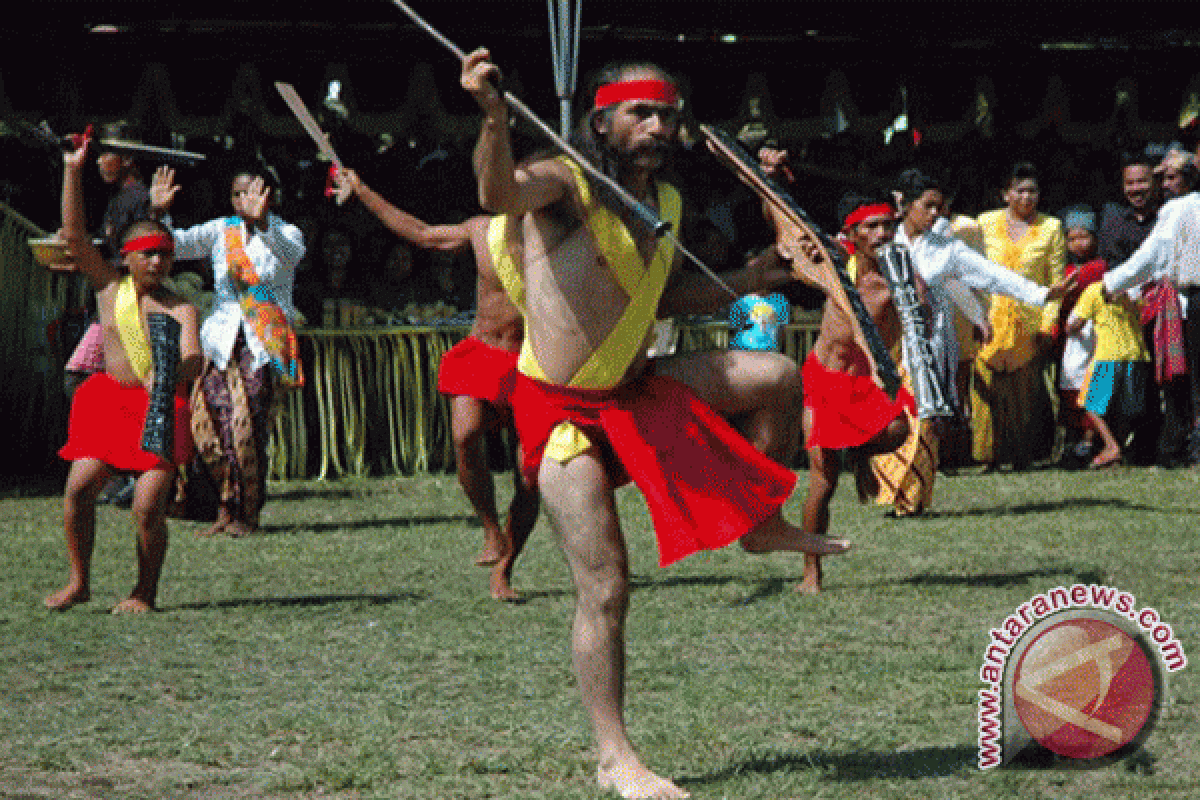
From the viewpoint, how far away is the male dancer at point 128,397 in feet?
25.9

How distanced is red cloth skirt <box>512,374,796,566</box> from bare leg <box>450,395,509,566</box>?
3824 mm

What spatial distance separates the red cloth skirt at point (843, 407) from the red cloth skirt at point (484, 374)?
123cm

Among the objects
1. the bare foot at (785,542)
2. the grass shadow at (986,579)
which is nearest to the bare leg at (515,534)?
the grass shadow at (986,579)

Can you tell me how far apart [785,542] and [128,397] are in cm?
353

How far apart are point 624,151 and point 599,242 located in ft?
0.73

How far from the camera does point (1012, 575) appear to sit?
875 cm

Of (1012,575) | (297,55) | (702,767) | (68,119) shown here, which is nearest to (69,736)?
(702,767)

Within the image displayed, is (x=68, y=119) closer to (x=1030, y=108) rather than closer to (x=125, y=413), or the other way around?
(x=125, y=413)

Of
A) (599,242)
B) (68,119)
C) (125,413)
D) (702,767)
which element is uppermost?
(68,119)

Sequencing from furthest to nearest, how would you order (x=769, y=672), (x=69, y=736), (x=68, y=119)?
(x=68, y=119) → (x=769, y=672) → (x=69, y=736)

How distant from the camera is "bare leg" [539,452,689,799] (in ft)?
16.4

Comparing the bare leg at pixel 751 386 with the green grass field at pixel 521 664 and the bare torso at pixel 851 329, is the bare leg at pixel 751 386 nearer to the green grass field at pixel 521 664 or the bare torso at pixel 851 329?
the green grass field at pixel 521 664

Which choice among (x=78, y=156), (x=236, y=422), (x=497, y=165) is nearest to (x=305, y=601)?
(x=78, y=156)

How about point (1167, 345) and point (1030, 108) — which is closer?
point (1167, 345)
